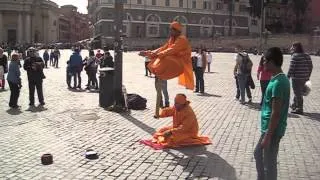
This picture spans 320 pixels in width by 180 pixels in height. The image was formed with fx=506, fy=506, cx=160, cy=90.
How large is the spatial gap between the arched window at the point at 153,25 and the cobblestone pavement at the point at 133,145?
318ft

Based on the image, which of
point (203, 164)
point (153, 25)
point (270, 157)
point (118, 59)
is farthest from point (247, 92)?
point (153, 25)

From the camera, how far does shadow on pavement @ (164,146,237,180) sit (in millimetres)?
7434

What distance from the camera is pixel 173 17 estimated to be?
115 m

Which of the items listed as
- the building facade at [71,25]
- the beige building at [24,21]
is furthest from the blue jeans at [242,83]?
the building facade at [71,25]

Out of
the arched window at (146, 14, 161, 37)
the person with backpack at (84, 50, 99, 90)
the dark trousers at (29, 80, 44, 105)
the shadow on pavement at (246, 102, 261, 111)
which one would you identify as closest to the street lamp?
the dark trousers at (29, 80, 44, 105)

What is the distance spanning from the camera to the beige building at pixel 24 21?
116m

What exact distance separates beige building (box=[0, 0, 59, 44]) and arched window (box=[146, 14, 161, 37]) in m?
26.8

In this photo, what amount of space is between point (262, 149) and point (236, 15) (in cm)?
11789

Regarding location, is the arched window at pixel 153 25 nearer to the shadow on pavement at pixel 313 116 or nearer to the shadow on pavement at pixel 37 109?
the shadow on pavement at pixel 37 109

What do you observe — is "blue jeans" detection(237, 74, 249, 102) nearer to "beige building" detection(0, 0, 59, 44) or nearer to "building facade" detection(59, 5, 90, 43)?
"beige building" detection(0, 0, 59, 44)

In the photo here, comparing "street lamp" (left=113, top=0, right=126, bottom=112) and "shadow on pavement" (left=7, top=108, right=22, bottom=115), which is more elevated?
"street lamp" (left=113, top=0, right=126, bottom=112)

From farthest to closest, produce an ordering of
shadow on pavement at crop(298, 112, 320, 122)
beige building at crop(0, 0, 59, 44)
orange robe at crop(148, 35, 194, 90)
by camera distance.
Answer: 1. beige building at crop(0, 0, 59, 44)
2. shadow on pavement at crop(298, 112, 320, 122)
3. orange robe at crop(148, 35, 194, 90)

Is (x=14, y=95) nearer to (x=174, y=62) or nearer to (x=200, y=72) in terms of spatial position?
(x=174, y=62)

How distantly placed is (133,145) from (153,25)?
4083 inches
